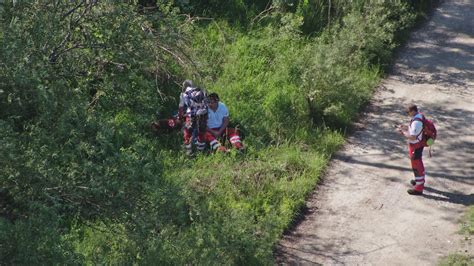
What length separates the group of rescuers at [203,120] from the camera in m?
12.3

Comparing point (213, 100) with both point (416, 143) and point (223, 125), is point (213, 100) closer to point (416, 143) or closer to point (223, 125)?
point (223, 125)

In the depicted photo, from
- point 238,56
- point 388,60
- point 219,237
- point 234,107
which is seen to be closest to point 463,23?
point 388,60

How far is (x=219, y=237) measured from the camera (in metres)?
9.38

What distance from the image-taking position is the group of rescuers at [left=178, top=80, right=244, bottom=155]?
40.2ft

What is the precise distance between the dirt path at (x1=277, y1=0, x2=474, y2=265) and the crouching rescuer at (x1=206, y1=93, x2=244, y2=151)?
1593 mm

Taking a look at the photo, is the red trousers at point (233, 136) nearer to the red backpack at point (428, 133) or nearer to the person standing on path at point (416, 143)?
the person standing on path at point (416, 143)

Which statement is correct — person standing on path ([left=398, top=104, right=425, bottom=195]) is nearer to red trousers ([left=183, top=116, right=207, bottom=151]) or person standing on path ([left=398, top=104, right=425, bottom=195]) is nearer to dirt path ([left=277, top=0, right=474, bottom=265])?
dirt path ([left=277, top=0, right=474, bottom=265])

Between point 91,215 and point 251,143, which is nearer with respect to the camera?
point 91,215

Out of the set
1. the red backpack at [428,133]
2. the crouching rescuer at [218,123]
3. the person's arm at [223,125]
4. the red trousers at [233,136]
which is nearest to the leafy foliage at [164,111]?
the red trousers at [233,136]

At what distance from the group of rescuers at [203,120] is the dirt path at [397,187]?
5.56 ft

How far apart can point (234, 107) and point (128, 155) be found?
5.47m

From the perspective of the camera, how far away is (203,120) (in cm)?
1230

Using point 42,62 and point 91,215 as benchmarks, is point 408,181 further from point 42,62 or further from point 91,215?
point 42,62

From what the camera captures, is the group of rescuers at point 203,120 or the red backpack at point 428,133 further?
the group of rescuers at point 203,120
